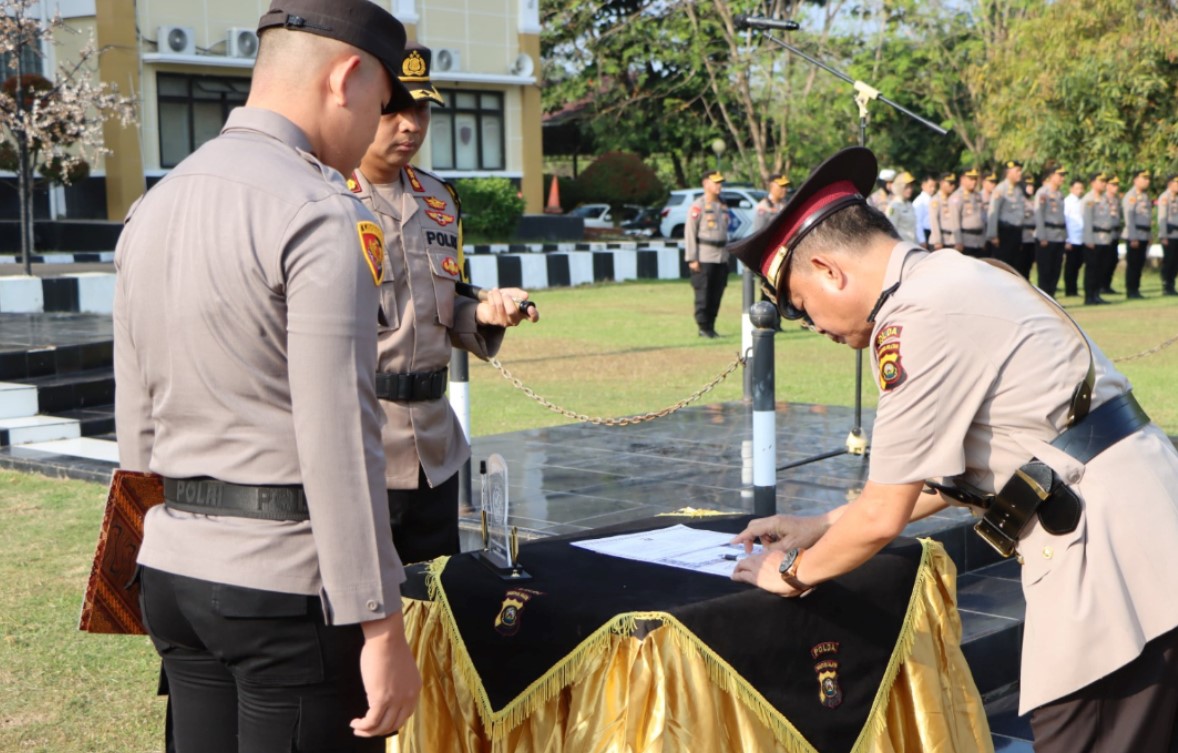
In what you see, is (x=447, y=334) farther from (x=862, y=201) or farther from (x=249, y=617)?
(x=249, y=617)

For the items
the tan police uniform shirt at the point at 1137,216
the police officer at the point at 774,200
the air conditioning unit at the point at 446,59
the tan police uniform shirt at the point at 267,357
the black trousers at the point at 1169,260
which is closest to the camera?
the tan police uniform shirt at the point at 267,357

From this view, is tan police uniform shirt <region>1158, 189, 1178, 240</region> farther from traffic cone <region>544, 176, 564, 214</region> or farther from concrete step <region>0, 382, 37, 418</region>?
concrete step <region>0, 382, 37, 418</region>

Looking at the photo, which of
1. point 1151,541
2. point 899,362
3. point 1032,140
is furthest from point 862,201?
point 1032,140

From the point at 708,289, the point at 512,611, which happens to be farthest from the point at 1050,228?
the point at 512,611

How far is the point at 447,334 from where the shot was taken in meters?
4.00

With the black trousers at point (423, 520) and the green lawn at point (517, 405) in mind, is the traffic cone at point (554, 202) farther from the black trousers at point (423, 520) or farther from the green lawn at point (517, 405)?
the black trousers at point (423, 520)

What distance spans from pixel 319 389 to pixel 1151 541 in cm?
146

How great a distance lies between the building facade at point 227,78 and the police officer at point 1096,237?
11682mm

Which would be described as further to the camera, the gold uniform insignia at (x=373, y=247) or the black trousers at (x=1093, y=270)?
the black trousers at (x=1093, y=270)

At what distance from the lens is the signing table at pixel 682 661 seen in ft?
9.37

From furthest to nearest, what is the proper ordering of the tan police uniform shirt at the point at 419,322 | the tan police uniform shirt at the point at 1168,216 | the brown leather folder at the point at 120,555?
the tan police uniform shirt at the point at 1168,216 < the tan police uniform shirt at the point at 419,322 < the brown leather folder at the point at 120,555

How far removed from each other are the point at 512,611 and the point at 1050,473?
121cm

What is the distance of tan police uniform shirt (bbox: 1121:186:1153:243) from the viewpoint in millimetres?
21672

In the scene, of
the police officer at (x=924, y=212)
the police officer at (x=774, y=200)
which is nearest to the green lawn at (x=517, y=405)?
the police officer at (x=774, y=200)
